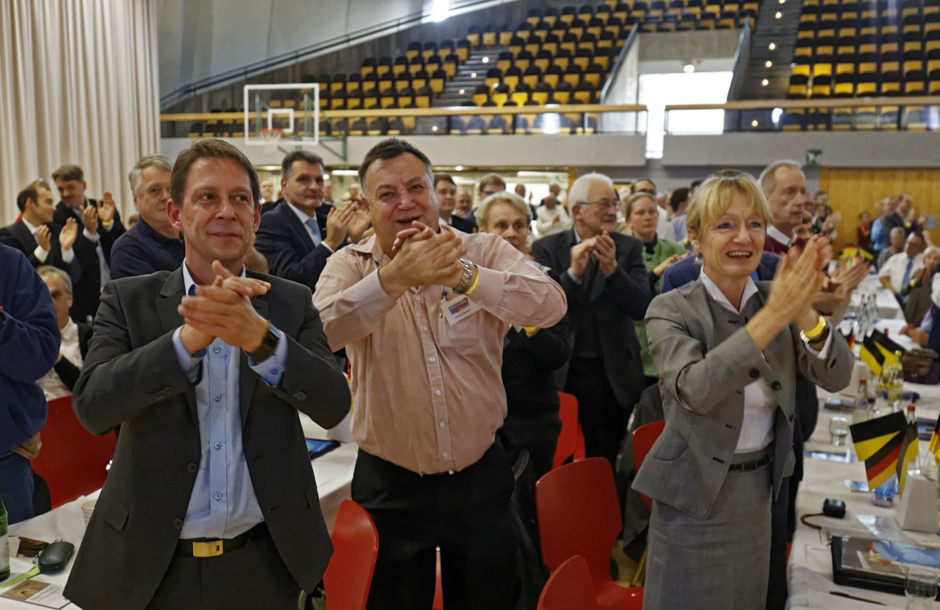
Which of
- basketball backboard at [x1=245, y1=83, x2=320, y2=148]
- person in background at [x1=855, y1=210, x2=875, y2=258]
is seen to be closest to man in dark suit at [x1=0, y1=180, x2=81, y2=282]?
basketball backboard at [x1=245, y1=83, x2=320, y2=148]

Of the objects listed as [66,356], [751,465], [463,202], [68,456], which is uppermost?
[463,202]

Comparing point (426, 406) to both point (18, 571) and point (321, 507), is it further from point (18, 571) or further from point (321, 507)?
point (18, 571)

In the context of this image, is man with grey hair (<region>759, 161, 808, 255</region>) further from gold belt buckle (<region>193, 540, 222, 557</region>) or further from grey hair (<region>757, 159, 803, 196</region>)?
gold belt buckle (<region>193, 540, 222, 557</region>)

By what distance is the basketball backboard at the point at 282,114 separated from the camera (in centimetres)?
1313

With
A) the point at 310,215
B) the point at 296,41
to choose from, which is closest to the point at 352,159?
the point at 296,41

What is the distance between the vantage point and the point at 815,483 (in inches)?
105

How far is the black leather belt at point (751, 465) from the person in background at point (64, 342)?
9.10ft

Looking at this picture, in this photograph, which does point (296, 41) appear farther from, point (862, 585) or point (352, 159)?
point (862, 585)

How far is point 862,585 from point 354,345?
1.47m

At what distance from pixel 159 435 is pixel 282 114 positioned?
41.3 ft

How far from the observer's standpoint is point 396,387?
2.02 m

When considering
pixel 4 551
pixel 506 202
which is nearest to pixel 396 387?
pixel 4 551

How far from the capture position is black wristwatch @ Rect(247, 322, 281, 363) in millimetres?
1380

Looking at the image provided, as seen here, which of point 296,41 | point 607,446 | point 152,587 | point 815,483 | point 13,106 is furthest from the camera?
point 296,41
